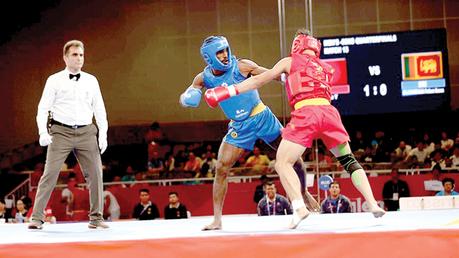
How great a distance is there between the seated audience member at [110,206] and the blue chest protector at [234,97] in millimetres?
5989

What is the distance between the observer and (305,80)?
4738mm

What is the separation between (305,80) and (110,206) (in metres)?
6.63


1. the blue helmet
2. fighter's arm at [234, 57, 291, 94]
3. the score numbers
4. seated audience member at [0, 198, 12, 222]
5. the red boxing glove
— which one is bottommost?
seated audience member at [0, 198, 12, 222]

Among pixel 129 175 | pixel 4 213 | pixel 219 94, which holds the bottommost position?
pixel 4 213

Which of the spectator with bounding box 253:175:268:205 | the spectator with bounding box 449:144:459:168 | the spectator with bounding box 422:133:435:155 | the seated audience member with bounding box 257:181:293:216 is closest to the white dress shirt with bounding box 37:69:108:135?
the seated audience member with bounding box 257:181:293:216

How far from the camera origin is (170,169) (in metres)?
13.2

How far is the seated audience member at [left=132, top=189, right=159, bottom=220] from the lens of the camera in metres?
9.67

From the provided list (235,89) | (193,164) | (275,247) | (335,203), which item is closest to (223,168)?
(235,89)

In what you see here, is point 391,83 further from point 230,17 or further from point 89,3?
point 89,3

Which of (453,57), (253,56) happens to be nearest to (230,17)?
(253,56)

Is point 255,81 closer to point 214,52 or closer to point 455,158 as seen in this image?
point 214,52

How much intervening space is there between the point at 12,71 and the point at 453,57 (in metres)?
9.48

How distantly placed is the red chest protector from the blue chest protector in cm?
39

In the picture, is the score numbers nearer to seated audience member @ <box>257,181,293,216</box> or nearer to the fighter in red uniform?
seated audience member @ <box>257,181,293,216</box>
